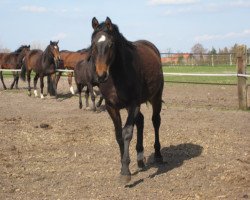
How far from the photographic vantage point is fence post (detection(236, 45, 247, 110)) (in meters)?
10.9

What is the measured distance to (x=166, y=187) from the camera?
521 cm

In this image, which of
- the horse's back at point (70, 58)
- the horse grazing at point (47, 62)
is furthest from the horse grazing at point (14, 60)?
the horse's back at point (70, 58)

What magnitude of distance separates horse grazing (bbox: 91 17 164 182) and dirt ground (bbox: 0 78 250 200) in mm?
473

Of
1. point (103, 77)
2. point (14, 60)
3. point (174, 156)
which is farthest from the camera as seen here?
point (14, 60)

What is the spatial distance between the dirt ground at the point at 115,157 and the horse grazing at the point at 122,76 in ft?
1.55

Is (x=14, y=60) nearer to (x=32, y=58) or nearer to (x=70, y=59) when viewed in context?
(x=32, y=58)

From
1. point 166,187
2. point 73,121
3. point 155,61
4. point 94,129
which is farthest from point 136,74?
point 73,121

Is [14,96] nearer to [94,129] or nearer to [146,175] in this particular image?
[94,129]

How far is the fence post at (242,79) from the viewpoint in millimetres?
10875

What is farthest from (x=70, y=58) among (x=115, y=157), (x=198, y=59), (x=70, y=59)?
(x=198, y=59)

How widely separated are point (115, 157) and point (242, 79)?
542cm

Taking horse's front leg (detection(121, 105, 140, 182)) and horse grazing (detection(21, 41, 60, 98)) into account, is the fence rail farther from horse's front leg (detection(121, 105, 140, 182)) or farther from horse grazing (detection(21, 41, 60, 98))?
horse's front leg (detection(121, 105, 140, 182))

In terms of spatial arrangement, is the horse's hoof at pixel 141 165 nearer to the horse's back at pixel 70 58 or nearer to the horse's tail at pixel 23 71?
the horse's back at pixel 70 58

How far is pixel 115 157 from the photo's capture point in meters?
6.79
